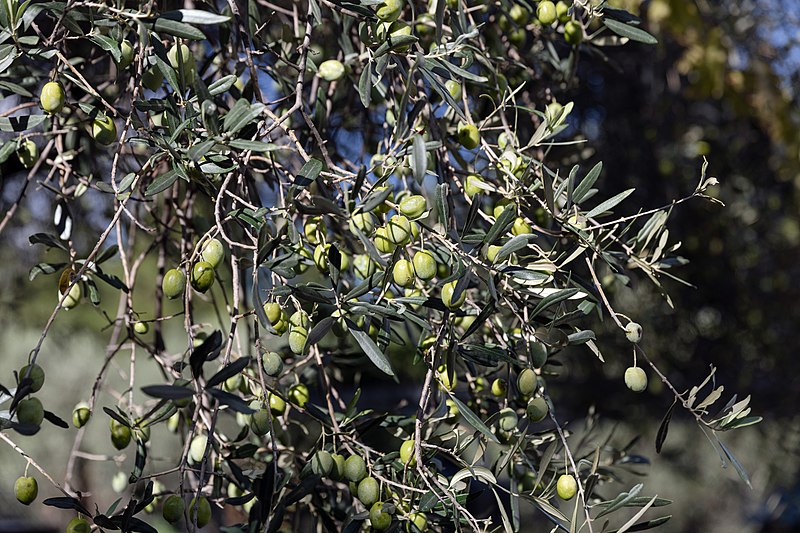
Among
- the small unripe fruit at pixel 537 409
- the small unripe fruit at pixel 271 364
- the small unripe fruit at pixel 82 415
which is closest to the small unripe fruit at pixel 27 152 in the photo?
the small unripe fruit at pixel 82 415

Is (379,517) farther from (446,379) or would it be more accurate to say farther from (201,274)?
(201,274)

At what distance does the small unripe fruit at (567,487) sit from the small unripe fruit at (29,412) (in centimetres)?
44

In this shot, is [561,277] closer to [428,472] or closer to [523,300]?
[523,300]

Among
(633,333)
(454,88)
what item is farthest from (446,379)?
(454,88)

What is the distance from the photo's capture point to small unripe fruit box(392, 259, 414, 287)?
0.62 m

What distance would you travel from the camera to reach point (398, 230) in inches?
23.6

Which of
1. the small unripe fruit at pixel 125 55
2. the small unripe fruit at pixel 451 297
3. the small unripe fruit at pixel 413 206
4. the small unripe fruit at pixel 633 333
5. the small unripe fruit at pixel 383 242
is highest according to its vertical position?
the small unripe fruit at pixel 125 55

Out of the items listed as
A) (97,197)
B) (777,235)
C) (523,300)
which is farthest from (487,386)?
(777,235)

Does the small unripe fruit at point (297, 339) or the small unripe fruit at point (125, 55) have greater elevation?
the small unripe fruit at point (125, 55)

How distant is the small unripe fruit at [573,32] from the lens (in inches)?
34.5

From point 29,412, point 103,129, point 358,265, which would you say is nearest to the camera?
point 29,412

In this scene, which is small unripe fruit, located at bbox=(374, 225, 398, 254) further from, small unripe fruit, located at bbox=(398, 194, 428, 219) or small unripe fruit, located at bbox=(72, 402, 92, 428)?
small unripe fruit, located at bbox=(72, 402, 92, 428)

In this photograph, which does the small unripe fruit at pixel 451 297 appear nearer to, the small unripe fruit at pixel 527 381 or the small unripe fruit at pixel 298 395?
the small unripe fruit at pixel 527 381

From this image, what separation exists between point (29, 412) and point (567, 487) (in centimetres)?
45
